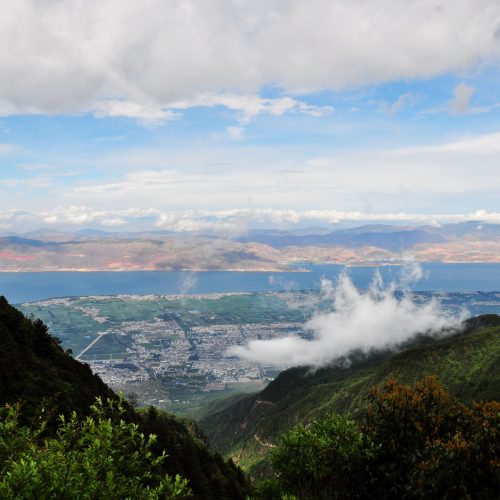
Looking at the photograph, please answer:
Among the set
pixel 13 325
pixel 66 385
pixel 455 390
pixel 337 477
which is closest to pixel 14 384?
pixel 66 385

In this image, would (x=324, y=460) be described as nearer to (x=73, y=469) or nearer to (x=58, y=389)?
(x=73, y=469)

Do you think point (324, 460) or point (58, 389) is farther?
point (58, 389)

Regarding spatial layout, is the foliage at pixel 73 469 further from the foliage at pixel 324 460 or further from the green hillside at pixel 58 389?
the green hillside at pixel 58 389

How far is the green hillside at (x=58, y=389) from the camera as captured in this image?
44.1 meters

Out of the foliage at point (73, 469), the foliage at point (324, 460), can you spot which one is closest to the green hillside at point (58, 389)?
the foliage at point (324, 460)

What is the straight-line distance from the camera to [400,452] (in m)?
28.6

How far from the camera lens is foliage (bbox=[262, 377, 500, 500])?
77.7 ft

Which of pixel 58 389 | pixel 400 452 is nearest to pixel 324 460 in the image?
pixel 400 452

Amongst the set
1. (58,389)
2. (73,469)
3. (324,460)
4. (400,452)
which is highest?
(73,469)

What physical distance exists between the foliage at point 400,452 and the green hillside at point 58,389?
1164cm

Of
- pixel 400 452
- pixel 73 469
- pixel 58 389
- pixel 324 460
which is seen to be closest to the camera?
pixel 73 469

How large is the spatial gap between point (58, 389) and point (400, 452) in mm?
39938

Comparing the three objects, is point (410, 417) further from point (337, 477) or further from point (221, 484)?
point (221, 484)

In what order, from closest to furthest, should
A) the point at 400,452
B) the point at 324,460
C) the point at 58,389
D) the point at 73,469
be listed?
the point at 73,469, the point at 400,452, the point at 324,460, the point at 58,389
